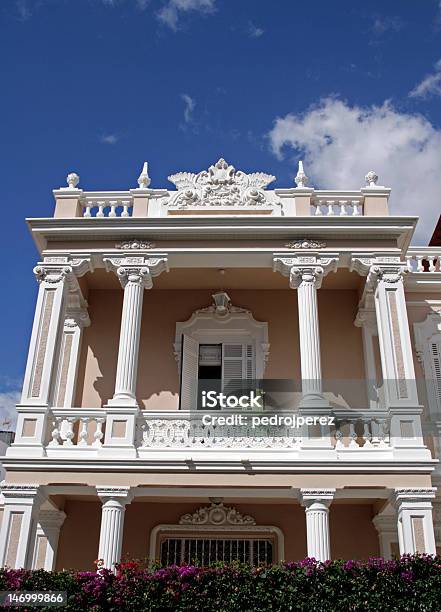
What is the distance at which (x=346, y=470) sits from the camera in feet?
39.3

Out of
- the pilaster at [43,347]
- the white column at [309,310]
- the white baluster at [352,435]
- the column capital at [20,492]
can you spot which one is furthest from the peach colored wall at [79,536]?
the white baluster at [352,435]

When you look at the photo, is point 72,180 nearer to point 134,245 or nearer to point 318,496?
point 134,245

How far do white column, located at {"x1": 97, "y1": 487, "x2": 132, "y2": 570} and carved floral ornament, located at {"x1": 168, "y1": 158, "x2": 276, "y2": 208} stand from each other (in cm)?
569

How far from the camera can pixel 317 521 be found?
1161 centimetres

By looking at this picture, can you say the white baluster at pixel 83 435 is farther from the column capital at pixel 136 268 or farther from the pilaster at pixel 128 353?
the column capital at pixel 136 268

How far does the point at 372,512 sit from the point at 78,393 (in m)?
6.23

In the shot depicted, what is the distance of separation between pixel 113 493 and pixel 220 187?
632 centimetres

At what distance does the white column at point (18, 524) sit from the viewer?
11406 mm

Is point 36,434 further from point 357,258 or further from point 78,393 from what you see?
point 357,258

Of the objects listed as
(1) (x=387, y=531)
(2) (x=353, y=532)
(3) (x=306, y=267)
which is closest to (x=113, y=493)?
(2) (x=353, y=532)

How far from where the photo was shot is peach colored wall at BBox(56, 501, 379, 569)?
44.5 feet

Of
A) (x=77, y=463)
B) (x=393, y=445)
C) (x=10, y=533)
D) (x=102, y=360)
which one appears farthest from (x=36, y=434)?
(x=393, y=445)

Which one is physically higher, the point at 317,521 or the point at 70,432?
the point at 70,432

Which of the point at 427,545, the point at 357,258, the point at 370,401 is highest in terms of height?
the point at 357,258
